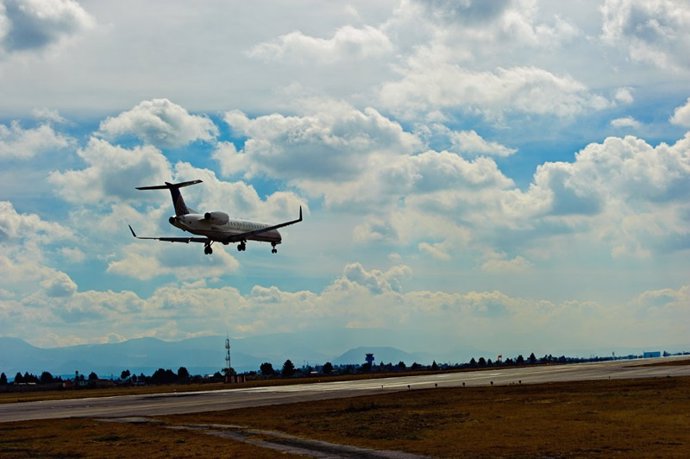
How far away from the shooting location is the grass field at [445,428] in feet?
130

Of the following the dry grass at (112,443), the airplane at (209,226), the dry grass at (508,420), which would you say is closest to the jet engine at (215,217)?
the airplane at (209,226)

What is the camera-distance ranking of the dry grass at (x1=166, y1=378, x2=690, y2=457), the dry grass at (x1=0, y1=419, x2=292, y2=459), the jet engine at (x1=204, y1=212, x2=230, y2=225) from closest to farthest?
the dry grass at (x1=166, y1=378, x2=690, y2=457), the dry grass at (x1=0, y1=419, x2=292, y2=459), the jet engine at (x1=204, y1=212, x2=230, y2=225)

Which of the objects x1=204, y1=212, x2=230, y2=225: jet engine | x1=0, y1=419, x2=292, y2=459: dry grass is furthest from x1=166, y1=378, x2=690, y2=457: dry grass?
x1=204, y1=212, x2=230, y2=225: jet engine

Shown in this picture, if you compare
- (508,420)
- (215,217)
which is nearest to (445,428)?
(508,420)

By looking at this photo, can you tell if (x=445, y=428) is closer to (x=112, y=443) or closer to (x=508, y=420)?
(x=508, y=420)

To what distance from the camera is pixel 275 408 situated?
7381cm

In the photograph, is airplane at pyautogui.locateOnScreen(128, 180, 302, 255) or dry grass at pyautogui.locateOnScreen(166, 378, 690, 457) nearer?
dry grass at pyautogui.locateOnScreen(166, 378, 690, 457)

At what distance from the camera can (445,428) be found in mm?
49938

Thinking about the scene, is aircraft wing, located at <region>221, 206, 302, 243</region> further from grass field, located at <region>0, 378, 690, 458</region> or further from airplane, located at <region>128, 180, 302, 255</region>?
grass field, located at <region>0, 378, 690, 458</region>

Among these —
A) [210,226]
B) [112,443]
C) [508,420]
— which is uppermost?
[210,226]

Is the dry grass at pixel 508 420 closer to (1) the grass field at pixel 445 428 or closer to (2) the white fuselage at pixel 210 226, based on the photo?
(1) the grass field at pixel 445 428

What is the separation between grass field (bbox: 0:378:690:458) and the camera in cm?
3959

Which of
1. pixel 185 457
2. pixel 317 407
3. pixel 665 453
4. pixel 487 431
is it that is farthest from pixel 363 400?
pixel 665 453

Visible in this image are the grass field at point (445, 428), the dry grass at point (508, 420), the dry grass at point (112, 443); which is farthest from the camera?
the dry grass at point (112, 443)
